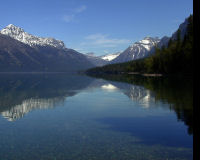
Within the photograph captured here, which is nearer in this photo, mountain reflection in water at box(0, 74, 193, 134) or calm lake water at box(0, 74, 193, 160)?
calm lake water at box(0, 74, 193, 160)

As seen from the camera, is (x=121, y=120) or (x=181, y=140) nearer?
(x=181, y=140)

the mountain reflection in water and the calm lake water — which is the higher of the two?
the mountain reflection in water

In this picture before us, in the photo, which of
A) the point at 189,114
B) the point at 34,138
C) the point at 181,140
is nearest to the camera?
the point at 181,140

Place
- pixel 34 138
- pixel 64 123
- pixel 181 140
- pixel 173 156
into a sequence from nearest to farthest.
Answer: pixel 173 156, pixel 181 140, pixel 34 138, pixel 64 123

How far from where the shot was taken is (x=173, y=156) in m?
16.5

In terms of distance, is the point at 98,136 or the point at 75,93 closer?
the point at 98,136

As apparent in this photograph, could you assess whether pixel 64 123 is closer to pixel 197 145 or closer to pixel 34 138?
pixel 34 138

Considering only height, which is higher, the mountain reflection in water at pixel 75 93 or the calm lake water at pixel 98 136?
the mountain reflection in water at pixel 75 93

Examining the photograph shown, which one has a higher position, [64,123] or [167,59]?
[167,59]

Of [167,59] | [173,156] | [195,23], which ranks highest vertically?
[167,59]

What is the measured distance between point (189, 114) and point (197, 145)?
89.8 feet

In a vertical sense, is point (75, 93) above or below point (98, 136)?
above

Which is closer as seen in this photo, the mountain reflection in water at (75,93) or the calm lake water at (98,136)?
the calm lake water at (98,136)

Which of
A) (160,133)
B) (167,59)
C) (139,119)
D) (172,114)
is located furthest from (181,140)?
(167,59)
